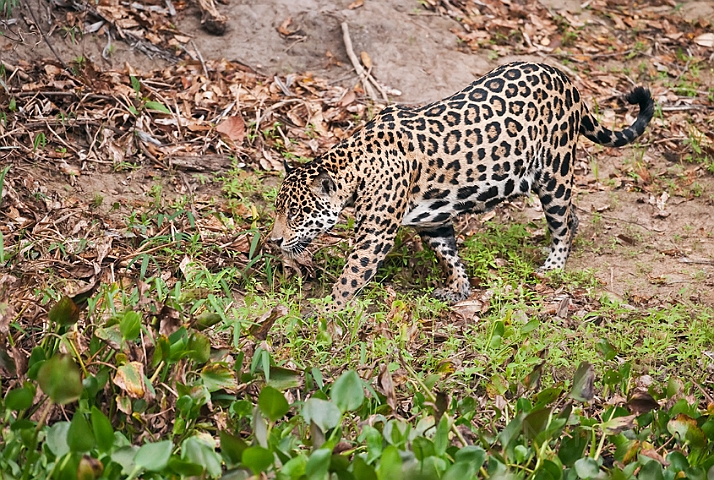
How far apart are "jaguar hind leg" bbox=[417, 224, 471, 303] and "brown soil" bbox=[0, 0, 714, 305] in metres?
1.16

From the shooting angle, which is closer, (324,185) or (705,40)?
(324,185)

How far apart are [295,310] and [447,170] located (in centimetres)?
198

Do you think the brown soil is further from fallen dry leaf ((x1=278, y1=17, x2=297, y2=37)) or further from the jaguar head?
the jaguar head

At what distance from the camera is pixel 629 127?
8.23 m

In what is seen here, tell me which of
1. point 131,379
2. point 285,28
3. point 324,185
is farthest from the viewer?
point 285,28

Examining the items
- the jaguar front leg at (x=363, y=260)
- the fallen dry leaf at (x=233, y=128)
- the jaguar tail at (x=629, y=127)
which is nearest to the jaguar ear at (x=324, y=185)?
the jaguar front leg at (x=363, y=260)

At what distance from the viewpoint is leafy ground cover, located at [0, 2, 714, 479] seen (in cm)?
425

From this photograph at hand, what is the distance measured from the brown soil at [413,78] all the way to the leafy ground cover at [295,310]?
0.21ft

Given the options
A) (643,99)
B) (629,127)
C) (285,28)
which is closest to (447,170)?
(629,127)

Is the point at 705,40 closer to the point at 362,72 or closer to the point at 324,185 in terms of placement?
the point at 362,72

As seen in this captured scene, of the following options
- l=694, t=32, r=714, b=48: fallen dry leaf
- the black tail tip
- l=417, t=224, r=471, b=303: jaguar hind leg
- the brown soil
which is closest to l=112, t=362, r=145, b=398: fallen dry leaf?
l=417, t=224, r=471, b=303: jaguar hind leg

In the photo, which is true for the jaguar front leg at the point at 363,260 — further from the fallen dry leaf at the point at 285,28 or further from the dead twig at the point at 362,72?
the fallen dry leaf at the point at 285,28

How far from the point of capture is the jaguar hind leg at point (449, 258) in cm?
782

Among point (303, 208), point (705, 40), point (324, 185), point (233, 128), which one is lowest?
point (233, 128)
